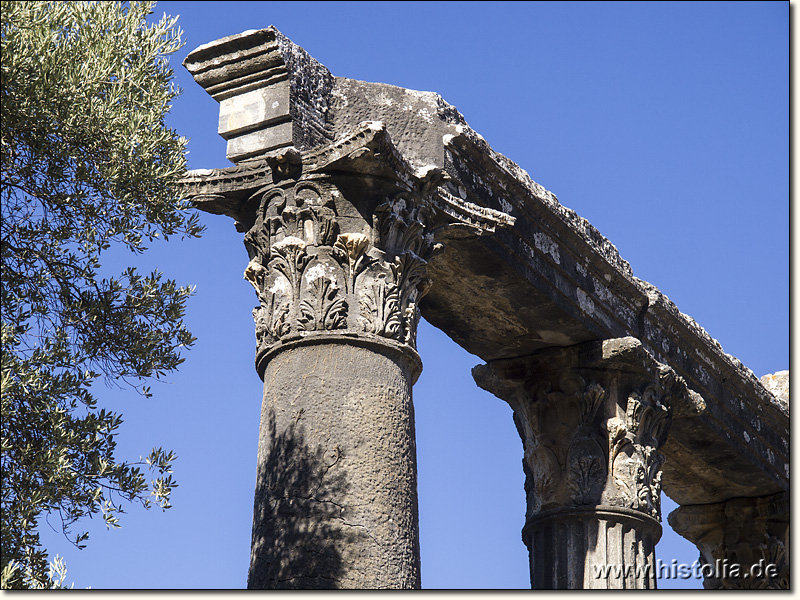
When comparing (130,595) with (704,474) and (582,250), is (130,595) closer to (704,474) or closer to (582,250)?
(582,250)

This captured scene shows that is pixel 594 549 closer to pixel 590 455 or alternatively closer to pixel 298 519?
pixel 590 455

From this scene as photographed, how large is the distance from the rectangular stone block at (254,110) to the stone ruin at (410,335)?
16 mm

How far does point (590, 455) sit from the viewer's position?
39.5 ft

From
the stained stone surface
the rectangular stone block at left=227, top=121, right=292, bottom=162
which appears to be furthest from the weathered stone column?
the stained stone surface

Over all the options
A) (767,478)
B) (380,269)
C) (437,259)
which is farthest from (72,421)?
(767,478)

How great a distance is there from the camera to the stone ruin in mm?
8406

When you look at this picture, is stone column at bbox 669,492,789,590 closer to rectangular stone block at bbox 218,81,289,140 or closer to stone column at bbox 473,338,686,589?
stone column at bbox 473,338,686,589

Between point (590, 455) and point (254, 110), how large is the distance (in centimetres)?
450

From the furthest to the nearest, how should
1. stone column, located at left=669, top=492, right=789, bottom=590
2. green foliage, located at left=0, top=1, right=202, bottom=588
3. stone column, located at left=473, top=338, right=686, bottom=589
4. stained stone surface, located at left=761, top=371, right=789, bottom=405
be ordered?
stained stone surface, located at left=761, top=371, right=789, bottom=405
stone column, located at left=669, top=492, right=789, bottom=590
stone column, located at left=473, top=338, right=686, bottom=589
green foliage, located at left=0, top=1, right=202, bottom=588

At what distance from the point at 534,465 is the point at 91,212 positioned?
600 cm

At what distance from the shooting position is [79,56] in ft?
25.0

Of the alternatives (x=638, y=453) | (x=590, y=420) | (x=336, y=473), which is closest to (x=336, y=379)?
(x=336, y=473)

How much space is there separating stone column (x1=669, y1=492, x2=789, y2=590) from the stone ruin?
0.62 metres

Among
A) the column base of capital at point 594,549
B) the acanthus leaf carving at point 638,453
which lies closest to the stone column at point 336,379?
the column base of capital at point 594,549
